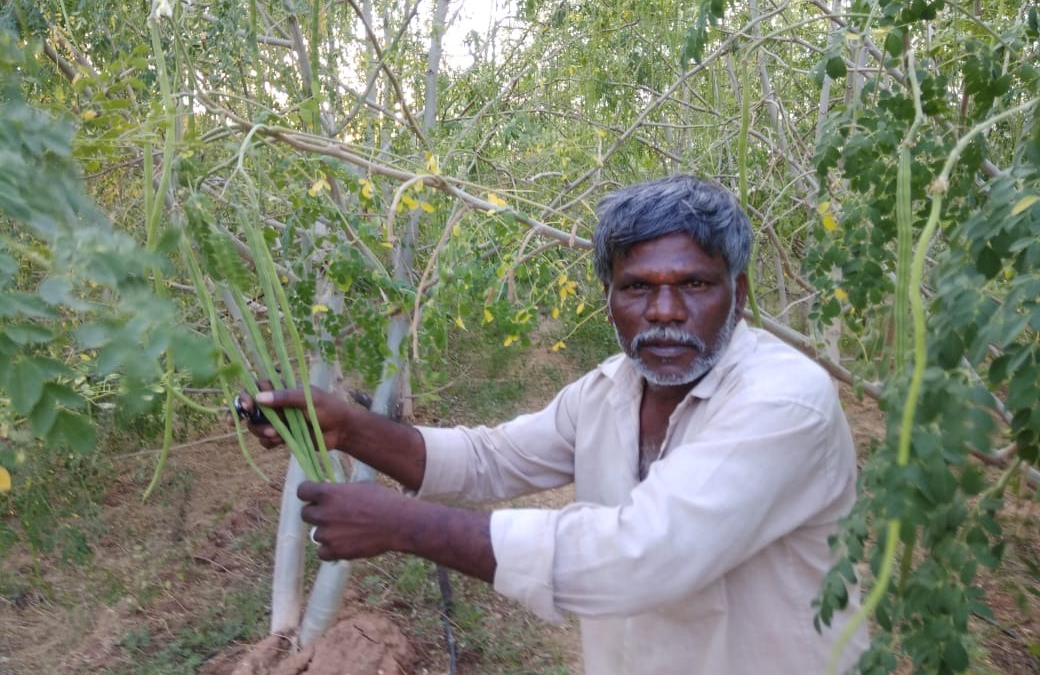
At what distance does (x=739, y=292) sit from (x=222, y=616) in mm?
3301

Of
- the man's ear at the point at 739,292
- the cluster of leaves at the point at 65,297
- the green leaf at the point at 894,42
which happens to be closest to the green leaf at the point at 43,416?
the cluster of leaves at the point at 65,297

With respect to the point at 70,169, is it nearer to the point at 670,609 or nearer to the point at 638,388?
the point at 638,388

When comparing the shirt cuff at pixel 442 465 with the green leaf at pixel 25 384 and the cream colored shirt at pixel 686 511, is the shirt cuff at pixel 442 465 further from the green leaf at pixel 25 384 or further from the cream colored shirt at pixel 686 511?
the green leaf at pixel 25 384

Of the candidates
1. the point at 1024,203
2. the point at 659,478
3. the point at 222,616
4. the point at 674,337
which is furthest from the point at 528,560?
the point at 222,616

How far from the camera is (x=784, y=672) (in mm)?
1586

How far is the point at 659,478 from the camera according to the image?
139cm

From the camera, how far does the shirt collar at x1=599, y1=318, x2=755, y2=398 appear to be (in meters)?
1.65

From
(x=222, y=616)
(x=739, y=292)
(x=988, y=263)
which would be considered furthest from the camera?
(x=222, y=616)

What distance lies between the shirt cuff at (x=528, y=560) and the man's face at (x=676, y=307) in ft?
1.45

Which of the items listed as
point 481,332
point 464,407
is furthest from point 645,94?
point 464,407

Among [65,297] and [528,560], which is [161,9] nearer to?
[65,297]

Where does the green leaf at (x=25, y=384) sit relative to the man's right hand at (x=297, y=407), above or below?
above

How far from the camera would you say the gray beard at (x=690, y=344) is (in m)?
1.68

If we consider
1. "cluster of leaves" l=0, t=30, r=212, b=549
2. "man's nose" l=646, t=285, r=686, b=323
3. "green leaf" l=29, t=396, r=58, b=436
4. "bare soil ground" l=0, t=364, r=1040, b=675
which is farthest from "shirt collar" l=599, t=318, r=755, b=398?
"bare soil ground" l=0, t=364, r=1040, b=675
